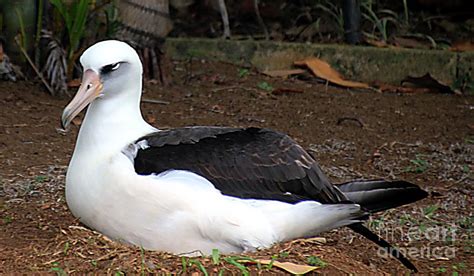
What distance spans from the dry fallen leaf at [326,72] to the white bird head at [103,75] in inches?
160

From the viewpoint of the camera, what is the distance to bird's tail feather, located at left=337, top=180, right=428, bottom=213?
4549 millimetres

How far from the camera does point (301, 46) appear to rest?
8734 mm

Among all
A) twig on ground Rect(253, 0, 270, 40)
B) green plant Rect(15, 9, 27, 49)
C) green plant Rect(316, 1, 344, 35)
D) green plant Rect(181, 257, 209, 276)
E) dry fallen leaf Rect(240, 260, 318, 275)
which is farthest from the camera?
twig on ground Rect(253, 0, 270, 40)

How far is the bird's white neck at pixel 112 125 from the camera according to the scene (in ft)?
14.4

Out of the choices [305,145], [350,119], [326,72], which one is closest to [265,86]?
[326,72]

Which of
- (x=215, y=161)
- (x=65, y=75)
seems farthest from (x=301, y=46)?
(x=215, y=161)

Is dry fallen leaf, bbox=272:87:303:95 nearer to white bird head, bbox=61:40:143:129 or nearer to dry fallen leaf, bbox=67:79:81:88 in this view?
dry fallen leaf, bbox=67:79:81:88

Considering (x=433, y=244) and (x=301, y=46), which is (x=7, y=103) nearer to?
(x=301, y=46)

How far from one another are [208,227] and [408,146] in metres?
2.97

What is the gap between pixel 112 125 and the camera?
4469 millimetres

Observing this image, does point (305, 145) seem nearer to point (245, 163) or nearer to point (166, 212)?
→ point (245, 163)

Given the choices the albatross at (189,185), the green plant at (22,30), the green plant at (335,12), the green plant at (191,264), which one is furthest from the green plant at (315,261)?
the green plant at (335,12)

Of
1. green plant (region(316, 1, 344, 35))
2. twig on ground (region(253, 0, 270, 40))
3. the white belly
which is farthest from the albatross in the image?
twig on ground (region(253, 0, 270, 40))

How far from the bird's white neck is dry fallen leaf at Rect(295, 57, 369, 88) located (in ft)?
13.2
